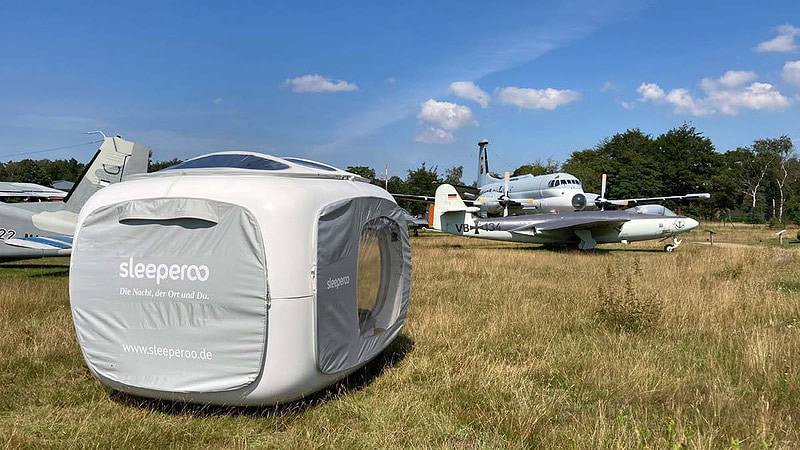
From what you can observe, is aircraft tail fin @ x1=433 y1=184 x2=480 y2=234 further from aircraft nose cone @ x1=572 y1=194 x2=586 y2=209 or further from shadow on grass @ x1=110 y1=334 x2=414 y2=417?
shadow on grass @ x1=110 y1=334 x2=414 y2=417

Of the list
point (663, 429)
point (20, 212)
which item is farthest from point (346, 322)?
point (20, 212)

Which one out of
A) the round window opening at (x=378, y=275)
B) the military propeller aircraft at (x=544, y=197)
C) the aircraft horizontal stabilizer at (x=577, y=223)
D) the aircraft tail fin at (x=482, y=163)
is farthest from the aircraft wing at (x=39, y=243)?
the aircraft tail fin at (x=482, y=163)

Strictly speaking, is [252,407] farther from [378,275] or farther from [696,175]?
[696,175]

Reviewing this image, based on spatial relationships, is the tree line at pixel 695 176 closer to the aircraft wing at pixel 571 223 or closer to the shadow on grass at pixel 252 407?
the aircraft wing at pixel 571 223

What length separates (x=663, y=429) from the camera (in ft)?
11.3

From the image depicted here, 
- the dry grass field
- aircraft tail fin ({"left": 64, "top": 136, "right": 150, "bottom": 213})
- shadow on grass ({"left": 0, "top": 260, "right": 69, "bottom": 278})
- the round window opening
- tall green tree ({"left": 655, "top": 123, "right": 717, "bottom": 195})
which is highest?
tall green tree ({"left": 655, "top": 123, "right": 717, "bottom": 195})

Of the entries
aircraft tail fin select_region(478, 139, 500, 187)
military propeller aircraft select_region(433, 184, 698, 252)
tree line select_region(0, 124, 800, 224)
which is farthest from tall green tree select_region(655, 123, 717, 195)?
military propeller aircraft select_region(433, 184, 698, 252)

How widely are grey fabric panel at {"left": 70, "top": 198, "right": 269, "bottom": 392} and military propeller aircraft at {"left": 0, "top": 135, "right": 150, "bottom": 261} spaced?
1051cm

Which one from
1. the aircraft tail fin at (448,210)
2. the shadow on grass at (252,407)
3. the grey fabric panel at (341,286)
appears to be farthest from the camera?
the aircraft tail fin at (448,210)

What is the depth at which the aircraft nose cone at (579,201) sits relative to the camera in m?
28.8

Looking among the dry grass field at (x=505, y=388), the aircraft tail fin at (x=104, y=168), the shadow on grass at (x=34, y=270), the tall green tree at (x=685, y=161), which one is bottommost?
the dry grass field at (x=505, y=388)

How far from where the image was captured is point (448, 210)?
26.2 m

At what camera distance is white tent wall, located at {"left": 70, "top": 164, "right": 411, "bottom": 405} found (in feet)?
10.9

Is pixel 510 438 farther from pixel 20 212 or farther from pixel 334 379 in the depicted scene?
pixel 20 212
